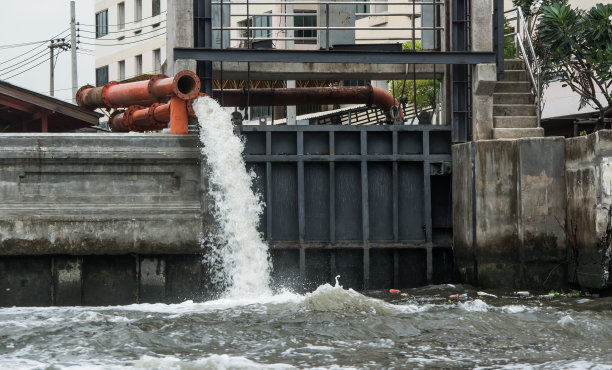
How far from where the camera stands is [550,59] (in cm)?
2250

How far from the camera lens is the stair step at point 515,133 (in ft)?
54.4

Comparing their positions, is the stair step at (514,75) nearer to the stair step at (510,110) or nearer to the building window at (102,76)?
the stair step at (510,110)

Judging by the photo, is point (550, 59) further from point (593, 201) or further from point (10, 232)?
point (10, 232)

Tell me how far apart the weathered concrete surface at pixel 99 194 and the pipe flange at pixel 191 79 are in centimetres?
79

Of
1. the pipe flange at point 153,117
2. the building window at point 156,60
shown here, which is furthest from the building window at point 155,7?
the pipe flange at point 153,117

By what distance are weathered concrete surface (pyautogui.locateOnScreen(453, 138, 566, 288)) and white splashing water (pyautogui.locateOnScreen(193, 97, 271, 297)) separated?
3669 mm

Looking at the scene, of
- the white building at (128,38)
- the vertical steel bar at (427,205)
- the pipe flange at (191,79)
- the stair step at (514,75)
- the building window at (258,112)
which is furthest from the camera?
the white building at (128,38)

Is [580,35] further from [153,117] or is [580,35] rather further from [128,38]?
[128,38]

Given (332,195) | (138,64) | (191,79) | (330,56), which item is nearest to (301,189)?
(332,195)

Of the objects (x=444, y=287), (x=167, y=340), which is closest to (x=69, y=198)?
(x=167, y=340)

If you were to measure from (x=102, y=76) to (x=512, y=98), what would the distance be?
45918mm

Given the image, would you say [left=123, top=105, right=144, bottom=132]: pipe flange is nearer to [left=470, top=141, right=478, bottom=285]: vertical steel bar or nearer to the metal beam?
the metal beam

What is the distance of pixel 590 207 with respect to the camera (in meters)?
14.8

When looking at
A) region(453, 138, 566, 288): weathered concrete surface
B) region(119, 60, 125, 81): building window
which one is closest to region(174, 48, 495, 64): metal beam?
region(453, 138, 566, 288): weathered concrete surface
